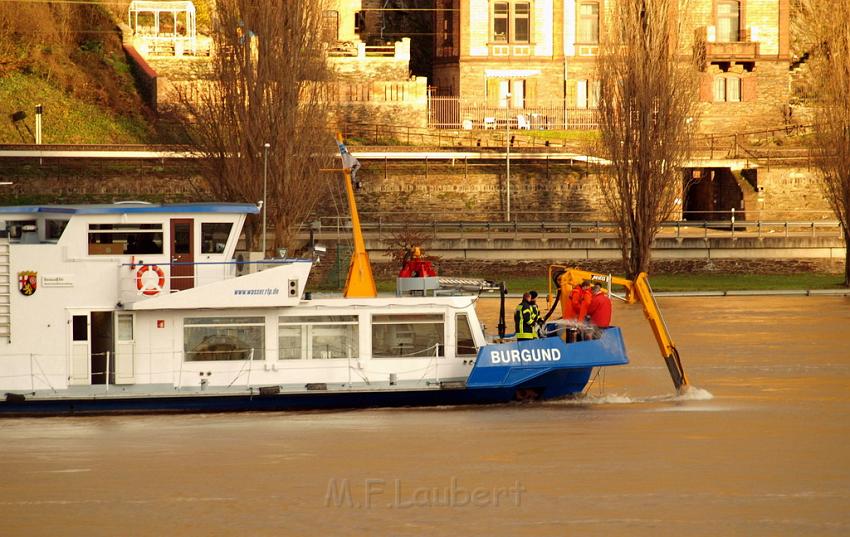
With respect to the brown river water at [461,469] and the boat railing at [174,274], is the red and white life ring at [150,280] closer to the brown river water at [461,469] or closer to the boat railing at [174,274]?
the boat railing at [174,274]

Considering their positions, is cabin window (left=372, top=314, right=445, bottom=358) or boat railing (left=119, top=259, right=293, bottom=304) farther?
cabin window (left=372, top=314, right=445, bottom=358)

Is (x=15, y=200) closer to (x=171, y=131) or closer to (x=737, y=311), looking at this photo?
(x=171, y=131)

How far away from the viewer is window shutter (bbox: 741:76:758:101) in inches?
2714

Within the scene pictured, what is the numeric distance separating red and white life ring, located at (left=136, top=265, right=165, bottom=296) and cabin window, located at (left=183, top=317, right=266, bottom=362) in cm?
70

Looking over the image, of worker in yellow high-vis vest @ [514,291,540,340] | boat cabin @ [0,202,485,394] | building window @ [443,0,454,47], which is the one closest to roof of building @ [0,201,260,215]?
boat cabin @ [0,202,485,394]

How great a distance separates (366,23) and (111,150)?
62.2ft

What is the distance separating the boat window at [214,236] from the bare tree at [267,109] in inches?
760

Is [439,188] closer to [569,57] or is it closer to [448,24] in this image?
[569,57]

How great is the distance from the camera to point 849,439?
866 inches

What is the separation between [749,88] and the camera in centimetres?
6894

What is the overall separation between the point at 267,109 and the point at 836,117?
1857 centimetres

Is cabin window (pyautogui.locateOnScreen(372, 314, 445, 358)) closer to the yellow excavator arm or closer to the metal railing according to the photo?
the yellow excavator arm

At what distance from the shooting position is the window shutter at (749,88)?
68.9 m

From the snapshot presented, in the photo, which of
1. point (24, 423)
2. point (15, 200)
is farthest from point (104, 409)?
point (15, 200)
